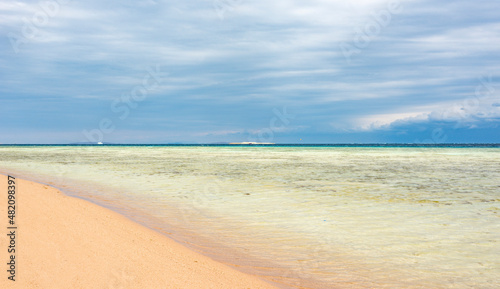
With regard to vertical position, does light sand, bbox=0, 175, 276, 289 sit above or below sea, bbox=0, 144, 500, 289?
above

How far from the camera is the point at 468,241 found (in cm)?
803

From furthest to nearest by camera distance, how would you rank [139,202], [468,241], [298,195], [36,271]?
[298,195] < [139,202] < [468,241] < [36,271]

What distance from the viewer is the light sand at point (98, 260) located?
446cm

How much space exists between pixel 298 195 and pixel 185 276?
423 inches

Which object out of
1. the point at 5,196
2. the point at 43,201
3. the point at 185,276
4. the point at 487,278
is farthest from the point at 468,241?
the point at 5,196

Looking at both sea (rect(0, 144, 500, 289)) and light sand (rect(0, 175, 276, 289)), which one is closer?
light sand (rect(0, 175, 276, 289))

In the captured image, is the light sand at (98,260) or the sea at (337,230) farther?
the sea at (337,230)

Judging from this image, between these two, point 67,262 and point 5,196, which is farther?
point 5,196

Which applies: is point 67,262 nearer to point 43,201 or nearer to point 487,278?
point 43,201

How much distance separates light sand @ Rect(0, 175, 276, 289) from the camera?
446cm

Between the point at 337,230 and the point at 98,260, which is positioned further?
the point at 337,230

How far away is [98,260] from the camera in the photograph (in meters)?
5.07

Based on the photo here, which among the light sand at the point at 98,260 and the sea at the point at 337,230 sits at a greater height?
the light sand at the point at 98,260

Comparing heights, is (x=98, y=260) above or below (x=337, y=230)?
above
